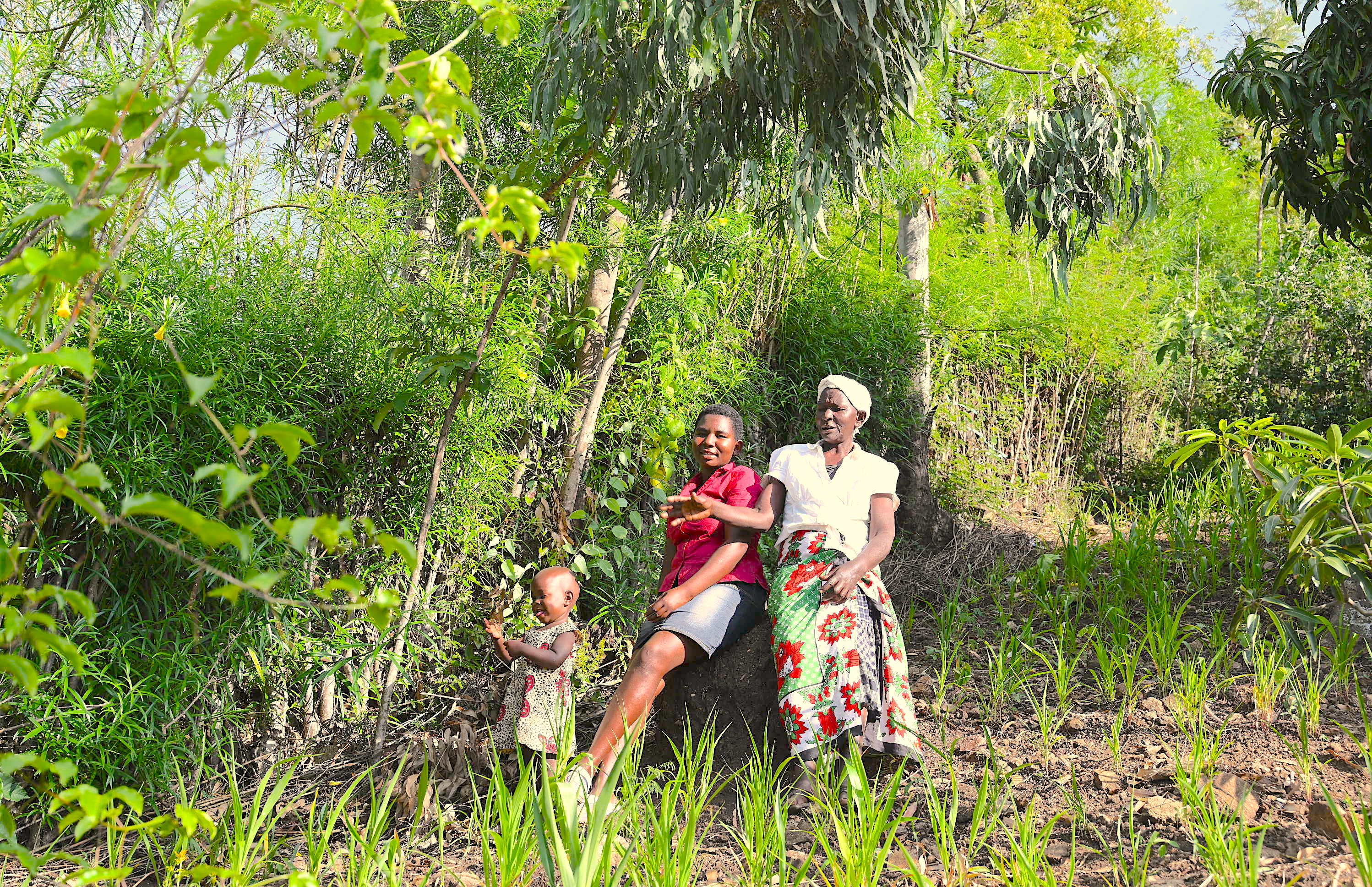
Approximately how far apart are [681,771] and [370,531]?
155 centimetres

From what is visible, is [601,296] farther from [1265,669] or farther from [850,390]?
[1265,669]

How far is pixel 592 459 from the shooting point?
3805 millimetres

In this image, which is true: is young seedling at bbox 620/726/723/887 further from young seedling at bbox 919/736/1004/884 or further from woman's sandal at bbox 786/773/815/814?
young seedling at bbox 919/736/1004/884

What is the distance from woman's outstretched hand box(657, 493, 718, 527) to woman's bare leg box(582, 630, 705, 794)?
0.35 meters

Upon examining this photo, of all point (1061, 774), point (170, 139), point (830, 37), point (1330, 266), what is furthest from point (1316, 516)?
point (1330, 266)

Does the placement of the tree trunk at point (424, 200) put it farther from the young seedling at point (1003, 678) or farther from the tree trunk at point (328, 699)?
the young seedling at point (1003, 678)

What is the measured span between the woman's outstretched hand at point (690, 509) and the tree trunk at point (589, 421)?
28.6 inches

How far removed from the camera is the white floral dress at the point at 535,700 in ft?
9.15

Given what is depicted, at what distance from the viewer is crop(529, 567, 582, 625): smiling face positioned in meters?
2.85

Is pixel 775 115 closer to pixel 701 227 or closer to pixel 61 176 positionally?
pixel 701 227

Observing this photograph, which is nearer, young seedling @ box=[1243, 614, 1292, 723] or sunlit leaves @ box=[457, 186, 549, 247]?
sunlit leaves @ box=[457, 186, 549, 247]

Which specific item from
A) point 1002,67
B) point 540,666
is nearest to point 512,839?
point 540,666

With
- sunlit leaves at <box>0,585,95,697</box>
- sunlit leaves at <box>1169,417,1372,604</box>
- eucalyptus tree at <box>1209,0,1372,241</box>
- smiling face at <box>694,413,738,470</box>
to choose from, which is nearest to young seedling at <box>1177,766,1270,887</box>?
sunlit leaves at <box>1169,417,1372,604</box>

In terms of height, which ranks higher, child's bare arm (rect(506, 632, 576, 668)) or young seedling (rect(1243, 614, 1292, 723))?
young seedling (rect(1243, 614, 1292, 723))
